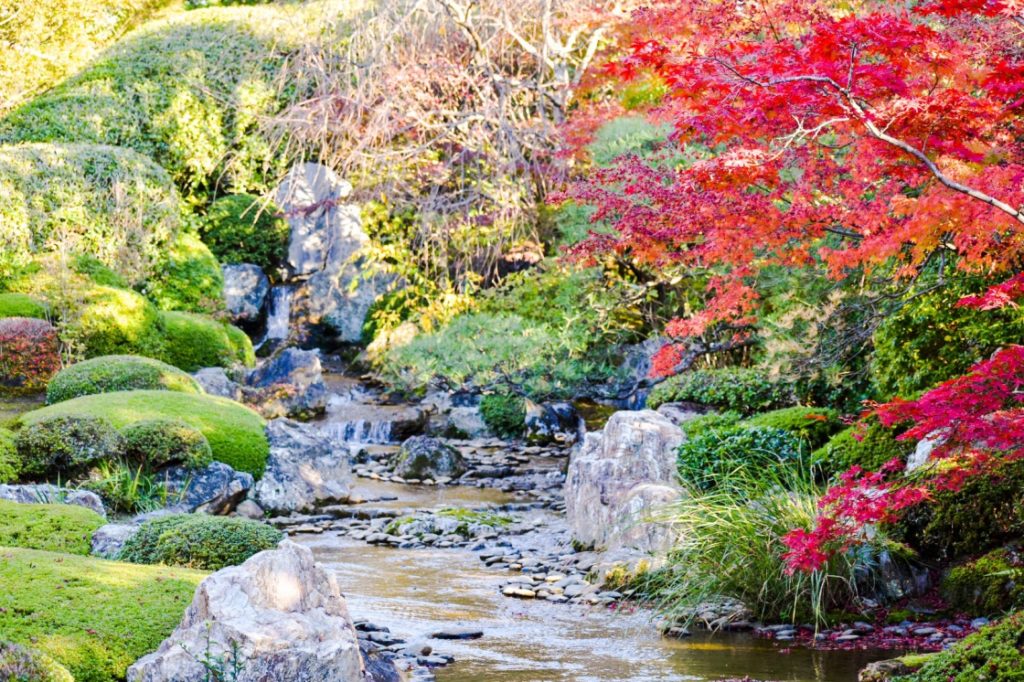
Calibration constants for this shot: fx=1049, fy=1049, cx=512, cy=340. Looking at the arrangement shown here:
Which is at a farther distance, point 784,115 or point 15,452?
point 15,452

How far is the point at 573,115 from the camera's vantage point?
15.4 metres

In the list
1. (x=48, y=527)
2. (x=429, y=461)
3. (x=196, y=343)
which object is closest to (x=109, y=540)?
(x=48, y=527)

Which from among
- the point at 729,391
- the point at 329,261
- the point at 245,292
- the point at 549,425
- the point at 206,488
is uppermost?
the point at 206,488

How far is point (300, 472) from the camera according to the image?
10.6 metres

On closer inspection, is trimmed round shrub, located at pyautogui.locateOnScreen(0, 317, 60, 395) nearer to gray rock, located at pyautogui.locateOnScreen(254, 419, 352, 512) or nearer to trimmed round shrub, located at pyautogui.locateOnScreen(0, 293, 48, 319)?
trimmed round shrub, located at pyautogui.locateOnScreen(0, 293, 48, 319)

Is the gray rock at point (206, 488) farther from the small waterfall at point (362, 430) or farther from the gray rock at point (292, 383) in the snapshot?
the gray rock at point (292, 383)

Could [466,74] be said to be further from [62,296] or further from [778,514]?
[778,514]

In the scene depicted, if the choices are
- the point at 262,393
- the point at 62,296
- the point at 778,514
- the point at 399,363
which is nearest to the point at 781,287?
the point at 778,514

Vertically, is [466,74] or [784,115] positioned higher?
[784,115]

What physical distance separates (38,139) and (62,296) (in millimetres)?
5784

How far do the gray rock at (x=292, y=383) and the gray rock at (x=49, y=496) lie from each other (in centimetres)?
630

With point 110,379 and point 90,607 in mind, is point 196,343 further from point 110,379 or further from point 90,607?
point 90,607

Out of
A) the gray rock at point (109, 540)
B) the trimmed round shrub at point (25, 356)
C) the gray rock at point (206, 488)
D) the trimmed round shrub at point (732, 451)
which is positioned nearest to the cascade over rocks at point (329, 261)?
the trimmed round shrub at point (25, 356)

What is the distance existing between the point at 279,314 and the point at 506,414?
6055 mm
